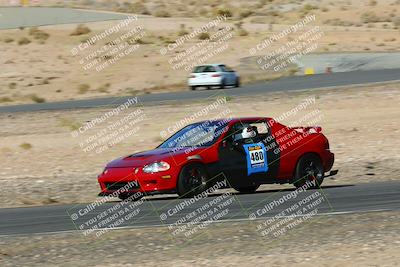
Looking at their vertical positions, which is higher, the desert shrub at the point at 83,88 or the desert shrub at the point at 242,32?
the desert shrub at the point at 83,88

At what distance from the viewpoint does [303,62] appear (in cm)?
4953

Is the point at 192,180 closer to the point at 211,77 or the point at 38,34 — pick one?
the point at 211,77

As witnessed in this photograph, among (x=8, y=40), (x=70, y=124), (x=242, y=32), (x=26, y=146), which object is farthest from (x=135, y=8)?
(x=26, y=146)

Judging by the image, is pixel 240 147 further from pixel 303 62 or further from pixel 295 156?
pixel 303 62

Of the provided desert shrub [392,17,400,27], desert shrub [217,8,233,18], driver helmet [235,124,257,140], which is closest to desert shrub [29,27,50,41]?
desert shrub [217,8,233,18]

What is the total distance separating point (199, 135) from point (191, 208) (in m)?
2.57

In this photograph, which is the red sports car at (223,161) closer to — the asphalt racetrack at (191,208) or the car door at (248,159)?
the car door at (248,159)

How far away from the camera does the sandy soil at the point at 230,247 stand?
10.1m

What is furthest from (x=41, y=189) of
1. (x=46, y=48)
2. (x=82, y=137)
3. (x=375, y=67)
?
(x=46, y=48)

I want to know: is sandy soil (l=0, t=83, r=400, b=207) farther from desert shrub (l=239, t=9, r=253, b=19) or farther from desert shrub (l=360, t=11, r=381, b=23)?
desert shrub (l=239, t=9, r=253, b=19)

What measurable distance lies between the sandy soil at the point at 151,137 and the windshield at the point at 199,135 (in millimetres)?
2348

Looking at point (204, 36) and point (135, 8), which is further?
point (135, 8)

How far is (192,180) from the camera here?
52.1 ft

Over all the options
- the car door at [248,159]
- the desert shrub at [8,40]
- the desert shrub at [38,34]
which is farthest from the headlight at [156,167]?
the desert shrub at [38,34]
